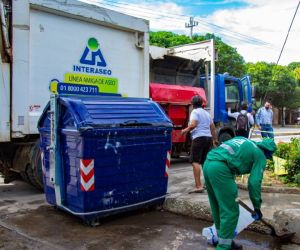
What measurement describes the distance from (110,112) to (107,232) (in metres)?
1.46

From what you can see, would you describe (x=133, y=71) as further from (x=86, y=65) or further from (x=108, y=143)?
(x=108, y=143)

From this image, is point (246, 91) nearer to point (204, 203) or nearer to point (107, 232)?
point (204, 203)

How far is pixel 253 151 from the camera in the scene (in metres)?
3.88

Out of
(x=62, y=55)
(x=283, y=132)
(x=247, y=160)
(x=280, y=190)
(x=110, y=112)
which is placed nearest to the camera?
(x=247, y=160)

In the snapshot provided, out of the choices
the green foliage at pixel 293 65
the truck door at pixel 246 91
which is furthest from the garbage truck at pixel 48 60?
the green foliage at pixel 293 65

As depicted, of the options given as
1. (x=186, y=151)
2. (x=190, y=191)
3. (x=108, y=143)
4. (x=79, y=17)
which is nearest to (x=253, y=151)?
(x=108, y=143)

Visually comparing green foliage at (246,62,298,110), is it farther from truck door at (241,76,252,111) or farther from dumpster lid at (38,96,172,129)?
dumpster lid at (38,96,172,129)

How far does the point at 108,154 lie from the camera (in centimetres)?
517

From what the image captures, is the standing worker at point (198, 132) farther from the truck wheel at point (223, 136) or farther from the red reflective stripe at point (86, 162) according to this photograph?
the truck wheel at point (223, 136)

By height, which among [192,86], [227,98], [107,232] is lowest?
[107,232]

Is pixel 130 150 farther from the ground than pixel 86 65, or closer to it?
closer to it

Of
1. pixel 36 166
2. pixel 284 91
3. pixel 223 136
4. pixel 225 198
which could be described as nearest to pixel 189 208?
pixel 225 198

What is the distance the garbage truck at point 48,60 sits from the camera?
20.9 feet

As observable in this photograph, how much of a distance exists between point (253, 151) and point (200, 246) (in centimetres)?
127
